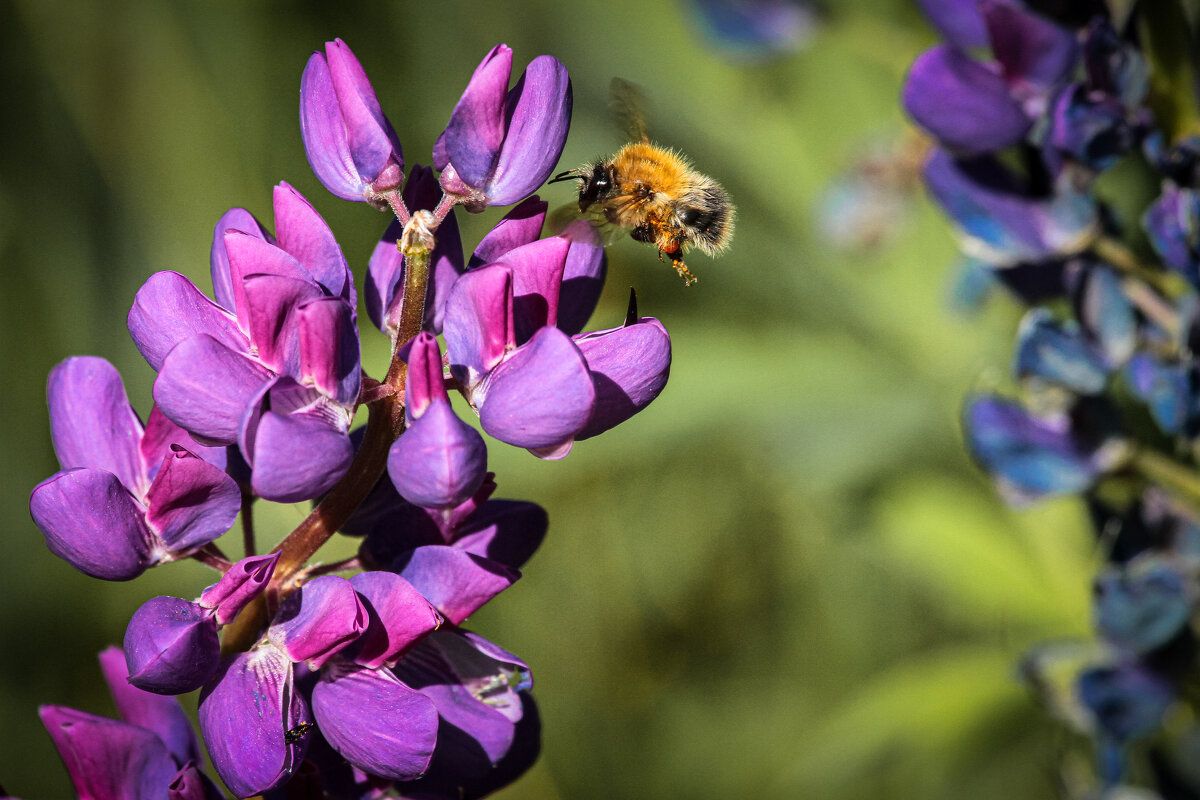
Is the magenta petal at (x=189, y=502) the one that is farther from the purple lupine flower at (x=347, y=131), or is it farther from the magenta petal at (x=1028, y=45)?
the magenta petal at (x=1028, y=45)

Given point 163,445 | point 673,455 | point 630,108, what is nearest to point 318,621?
point 163,445

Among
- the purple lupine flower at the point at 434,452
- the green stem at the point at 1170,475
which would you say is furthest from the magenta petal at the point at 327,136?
the green stem at the point at 1170,475

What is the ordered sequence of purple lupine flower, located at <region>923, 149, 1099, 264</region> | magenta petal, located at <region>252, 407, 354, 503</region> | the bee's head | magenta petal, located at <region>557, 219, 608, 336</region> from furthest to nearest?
purple lupine flower, located at <region>923, 149, 1099, 264</region> → the bee's head → magenta petal, located at <region>557, 219, 608, 336</region> → magenta petal, located at <region>252, 407, 354, 503</region>

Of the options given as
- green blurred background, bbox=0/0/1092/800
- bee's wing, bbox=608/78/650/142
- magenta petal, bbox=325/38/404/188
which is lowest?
green blurred background, bbox=0/0/1092/800

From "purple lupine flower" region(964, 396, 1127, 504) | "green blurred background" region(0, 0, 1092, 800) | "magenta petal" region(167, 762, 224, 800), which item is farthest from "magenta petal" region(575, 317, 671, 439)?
"green blurred background" region(0, 0, 1092, 800)

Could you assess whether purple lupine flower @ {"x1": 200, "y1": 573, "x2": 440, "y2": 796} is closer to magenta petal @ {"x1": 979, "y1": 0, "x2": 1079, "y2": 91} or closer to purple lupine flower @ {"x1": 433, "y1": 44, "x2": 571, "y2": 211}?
purple lupine flower @ {"x1": 433, "y1": 44, "x2": 571, "y2": 211}

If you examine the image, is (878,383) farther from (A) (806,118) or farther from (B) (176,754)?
(B) (176,754)

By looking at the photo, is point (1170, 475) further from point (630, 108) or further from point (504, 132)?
point (504, 132)
